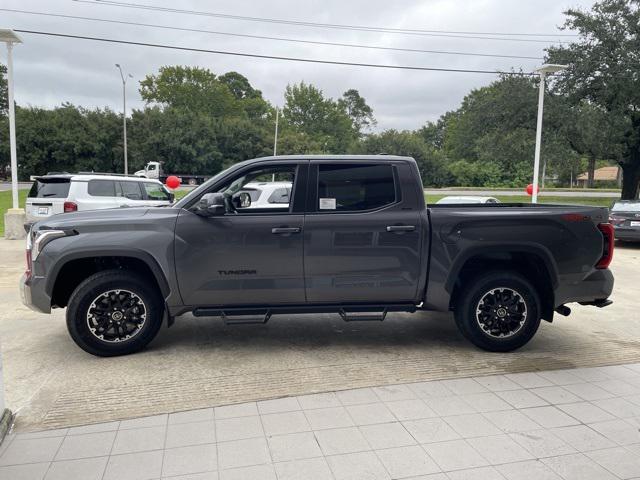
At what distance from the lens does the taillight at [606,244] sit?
16.3 feet

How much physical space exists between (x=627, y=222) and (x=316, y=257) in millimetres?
12051

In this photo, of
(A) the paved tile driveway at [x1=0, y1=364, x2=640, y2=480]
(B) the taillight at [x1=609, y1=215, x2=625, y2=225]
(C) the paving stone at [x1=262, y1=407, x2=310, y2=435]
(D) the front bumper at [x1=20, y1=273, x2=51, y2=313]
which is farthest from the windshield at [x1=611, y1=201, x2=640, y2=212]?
(D) the front bumper at [x1=20, y1=273, x2=51, y2=313]

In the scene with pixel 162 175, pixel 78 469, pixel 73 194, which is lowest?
pixel 78 469

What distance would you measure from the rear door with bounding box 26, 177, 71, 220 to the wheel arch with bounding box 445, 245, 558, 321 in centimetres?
936

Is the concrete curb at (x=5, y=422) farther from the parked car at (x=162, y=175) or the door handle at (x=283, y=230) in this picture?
the parked car at (x=162, y=175)

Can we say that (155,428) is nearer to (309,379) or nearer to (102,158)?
(309,379)

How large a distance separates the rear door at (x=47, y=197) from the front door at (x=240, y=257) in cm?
769

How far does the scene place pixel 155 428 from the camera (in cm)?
350

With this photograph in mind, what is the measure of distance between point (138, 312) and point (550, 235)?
4.15 m

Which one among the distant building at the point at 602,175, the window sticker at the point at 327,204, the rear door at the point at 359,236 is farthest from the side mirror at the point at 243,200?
the distant building at the point at 602,175

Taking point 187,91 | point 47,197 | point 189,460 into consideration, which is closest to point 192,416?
point 189,460

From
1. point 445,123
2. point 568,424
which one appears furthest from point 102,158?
point 445,123

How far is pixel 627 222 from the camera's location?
13391mm

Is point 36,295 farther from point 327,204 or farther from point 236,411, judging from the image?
point 327,204
